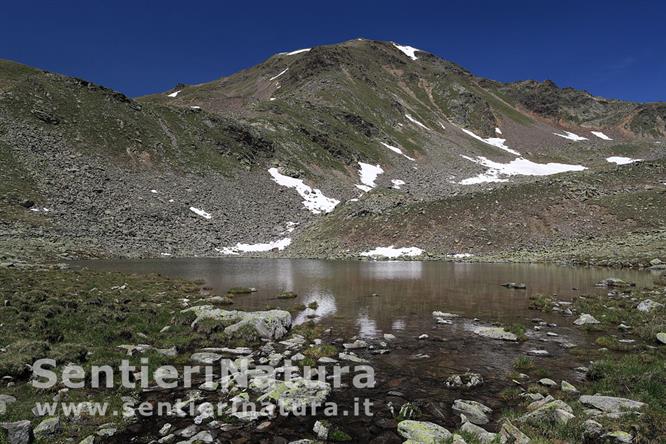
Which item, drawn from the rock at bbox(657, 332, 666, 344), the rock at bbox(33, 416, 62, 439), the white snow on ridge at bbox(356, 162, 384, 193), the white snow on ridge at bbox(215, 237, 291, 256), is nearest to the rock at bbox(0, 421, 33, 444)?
the rock at bbox(33, 416, 62, 439)

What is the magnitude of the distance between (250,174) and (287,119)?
1549 inches

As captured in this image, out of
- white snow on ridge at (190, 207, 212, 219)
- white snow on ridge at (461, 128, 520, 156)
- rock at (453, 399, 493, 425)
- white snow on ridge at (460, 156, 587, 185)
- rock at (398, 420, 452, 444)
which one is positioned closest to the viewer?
rock at (398, 420, 452, 444)

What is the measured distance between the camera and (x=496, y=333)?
17.5 meters

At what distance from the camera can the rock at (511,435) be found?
8078 millimetres

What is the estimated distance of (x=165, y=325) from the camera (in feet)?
59.0

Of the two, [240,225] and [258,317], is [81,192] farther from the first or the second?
[258,317]

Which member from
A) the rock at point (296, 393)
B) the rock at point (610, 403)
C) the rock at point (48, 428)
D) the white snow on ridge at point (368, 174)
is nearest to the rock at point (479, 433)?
the rock at point (610, 403)

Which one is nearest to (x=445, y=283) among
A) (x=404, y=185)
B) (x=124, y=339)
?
(x=124, y=339)

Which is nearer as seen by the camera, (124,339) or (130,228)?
(124,339)

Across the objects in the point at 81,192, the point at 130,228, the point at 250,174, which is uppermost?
the point at 250,174

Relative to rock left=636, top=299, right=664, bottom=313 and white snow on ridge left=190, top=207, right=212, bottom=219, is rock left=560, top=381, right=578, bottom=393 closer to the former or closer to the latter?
rock left=636, top=299, right=664, bottom=313

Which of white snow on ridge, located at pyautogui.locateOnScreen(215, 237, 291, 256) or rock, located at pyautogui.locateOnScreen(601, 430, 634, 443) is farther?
white snow on ridge, located at pyautogui.locateOnScreen(215, 237, 291, 256)

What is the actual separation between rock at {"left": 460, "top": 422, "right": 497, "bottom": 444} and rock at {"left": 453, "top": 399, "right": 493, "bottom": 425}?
0.60 metres

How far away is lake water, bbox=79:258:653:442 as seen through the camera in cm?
1138
